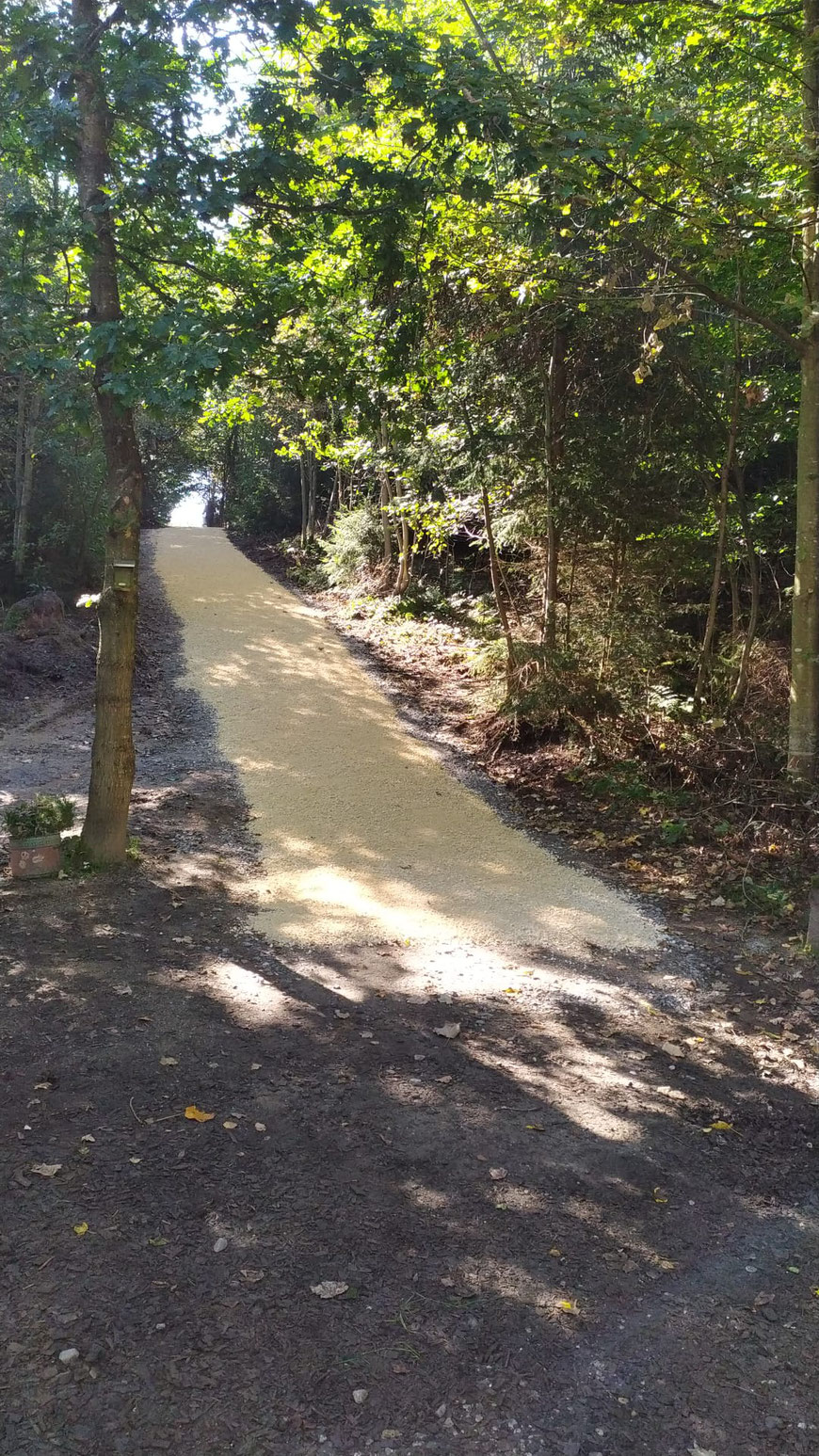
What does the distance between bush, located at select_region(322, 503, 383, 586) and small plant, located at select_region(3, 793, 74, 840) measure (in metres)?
12.9

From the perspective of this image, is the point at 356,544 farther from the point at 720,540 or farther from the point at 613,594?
the point at 720,540

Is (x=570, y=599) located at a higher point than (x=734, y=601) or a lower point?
lower

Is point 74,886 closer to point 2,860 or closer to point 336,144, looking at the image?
point 2,860

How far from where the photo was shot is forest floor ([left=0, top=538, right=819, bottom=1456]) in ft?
8.05

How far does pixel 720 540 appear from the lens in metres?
8.62

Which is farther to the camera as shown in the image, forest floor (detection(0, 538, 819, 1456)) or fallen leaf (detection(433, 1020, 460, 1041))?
fallen leaf (detection(433, 1020, 460, 1041))

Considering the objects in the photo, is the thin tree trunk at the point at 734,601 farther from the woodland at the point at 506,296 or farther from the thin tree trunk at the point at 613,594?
the thin tree trunk at the point at 613,594

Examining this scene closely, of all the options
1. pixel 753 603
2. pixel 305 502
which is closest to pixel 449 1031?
pixel 753 603

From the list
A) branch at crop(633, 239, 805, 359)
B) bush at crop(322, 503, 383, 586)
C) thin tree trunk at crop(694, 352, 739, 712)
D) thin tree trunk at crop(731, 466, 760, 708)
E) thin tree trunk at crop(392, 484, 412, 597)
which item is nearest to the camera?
branch at crop(633, 239, 805, 359)

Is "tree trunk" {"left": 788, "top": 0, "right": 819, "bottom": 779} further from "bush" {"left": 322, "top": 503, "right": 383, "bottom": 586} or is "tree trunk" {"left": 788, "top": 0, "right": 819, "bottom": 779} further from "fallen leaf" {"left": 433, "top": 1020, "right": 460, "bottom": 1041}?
"bush" {"left": 322, "top": 503, "right": 383, "bottom": 586}

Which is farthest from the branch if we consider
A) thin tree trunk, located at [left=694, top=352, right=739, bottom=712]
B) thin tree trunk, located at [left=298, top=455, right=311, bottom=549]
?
thin tree trunk, located at [left=298, top=455, right=311, bottom=549]

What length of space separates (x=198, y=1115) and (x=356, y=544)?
1604cm

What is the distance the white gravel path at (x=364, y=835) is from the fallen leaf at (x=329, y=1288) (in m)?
2.85

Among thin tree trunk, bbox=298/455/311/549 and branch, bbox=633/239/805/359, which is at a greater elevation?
branch, bbox=633/239/805/359
